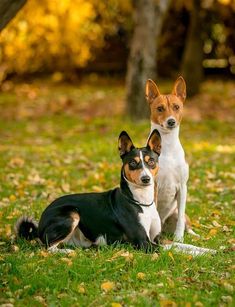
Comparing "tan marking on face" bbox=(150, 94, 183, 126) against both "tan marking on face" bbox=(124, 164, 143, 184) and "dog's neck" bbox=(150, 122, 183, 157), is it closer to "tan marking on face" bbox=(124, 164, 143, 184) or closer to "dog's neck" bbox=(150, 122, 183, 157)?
"dog's neck" bbox=(150, 122, 183, 157)

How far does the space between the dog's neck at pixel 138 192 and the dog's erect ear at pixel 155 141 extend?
1.21 ft

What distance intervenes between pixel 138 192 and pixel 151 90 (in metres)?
1.19

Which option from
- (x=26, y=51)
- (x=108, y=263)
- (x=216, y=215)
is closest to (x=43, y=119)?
(x=26, y=51)

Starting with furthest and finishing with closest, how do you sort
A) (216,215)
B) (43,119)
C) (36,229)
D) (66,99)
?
(66,99)
(43,119)
(216,215)
(36,229)

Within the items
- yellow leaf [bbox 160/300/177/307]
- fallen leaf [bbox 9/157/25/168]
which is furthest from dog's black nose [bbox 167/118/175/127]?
fallen leaf [bbox 9/157/25/168]

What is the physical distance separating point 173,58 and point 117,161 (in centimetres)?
1159

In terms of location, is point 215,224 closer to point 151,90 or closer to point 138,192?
point 138,192

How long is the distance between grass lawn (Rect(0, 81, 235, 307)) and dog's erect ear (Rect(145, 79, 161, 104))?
1551 millimetres

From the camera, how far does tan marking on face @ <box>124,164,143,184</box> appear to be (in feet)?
20.3

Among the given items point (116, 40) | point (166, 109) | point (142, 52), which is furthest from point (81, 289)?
point (116, 40)

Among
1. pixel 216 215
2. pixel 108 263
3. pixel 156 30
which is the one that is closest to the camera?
pixel 108 263

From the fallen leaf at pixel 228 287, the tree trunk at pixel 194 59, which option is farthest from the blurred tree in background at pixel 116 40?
the fallen leaf at pixel 228 287

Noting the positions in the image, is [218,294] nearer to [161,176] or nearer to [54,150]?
[161,176]

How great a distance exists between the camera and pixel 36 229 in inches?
271
